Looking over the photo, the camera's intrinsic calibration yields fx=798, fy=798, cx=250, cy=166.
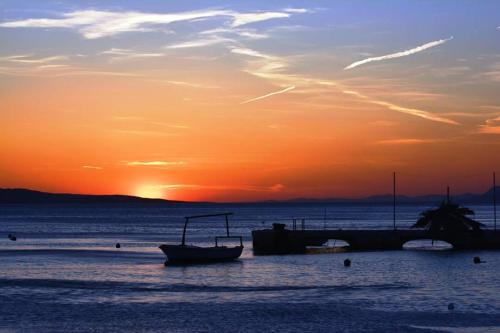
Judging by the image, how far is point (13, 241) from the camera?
5172 inches

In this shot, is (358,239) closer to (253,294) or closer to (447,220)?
(447,220)

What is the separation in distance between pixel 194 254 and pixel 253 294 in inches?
1076

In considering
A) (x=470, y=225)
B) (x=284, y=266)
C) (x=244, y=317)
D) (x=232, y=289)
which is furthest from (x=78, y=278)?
(x=470, y=225)

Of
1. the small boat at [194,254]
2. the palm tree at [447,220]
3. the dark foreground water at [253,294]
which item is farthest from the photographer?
the palm tree at [447,220]

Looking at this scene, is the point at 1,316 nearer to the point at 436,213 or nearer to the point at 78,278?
the point at 78,278

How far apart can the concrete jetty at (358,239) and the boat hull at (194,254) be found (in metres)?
12.0

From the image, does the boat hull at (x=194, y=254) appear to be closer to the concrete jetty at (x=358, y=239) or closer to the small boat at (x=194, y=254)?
the small boat at (x=194, y=254)

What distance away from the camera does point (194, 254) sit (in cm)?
8675

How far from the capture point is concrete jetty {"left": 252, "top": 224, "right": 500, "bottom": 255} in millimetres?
102125

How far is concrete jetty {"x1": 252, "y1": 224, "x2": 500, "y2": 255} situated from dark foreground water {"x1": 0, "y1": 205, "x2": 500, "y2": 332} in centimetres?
571

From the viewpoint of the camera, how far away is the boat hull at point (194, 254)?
85.9m

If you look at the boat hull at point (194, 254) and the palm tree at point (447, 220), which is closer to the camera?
the boat hull at point (194, 254)

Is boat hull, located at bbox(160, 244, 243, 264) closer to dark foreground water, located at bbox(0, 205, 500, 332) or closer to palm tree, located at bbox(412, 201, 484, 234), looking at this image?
dark foreground water, located at bbox(0, 205, 500, 332)

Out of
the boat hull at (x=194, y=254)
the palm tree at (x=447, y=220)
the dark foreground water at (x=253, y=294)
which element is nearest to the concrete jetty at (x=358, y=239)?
the palm tree at (x=447, y=220)
